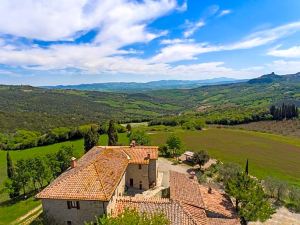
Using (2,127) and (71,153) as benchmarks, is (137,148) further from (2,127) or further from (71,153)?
(2,127)

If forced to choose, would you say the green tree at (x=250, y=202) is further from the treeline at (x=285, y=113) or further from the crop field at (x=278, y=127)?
the treeline at (x=285, y=113)

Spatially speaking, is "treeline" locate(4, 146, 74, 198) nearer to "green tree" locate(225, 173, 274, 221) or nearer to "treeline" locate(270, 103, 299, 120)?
"green tree" locate(225, 173, 274, 221)

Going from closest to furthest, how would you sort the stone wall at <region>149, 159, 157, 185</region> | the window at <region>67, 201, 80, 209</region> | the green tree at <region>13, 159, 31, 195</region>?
the window at <region>67, 201, 80, 209</region> < the stone wall at <region>149, 159, 157, 185</region> < the green tree at <region>13, 159, 31, 195</region>

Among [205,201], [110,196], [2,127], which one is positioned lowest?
[2,127]

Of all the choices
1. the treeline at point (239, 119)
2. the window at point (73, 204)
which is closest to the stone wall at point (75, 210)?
the window at point (73, 204)

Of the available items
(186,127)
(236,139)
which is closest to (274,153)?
(236,139)

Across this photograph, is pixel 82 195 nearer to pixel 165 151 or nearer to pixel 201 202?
pixel 201 202

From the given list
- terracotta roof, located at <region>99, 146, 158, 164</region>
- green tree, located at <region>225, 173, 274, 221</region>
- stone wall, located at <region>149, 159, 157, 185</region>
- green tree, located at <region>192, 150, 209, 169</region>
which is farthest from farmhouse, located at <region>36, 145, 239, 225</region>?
green tree, located at <region>192, 150, 209, 169</region>
